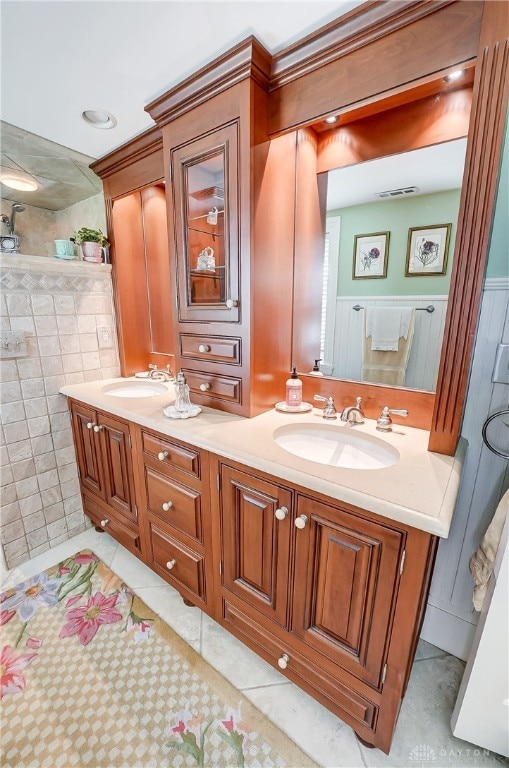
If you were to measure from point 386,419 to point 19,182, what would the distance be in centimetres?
232

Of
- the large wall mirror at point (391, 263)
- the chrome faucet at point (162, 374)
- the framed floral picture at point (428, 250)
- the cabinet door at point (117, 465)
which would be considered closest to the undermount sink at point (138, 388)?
the chrome faucet at point (162, 374)

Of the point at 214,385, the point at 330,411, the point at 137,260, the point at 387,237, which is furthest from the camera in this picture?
the point at 137,260

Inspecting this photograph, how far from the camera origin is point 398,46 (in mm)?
886

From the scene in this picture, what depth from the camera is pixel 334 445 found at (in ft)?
4.03

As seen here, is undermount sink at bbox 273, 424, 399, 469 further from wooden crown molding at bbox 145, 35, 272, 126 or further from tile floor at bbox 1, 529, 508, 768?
wooden crown molding at bbox 145, 35, 272, 126

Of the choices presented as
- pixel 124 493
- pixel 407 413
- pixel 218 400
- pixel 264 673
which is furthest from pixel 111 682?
pixel 407 413

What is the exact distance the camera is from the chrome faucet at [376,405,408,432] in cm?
116

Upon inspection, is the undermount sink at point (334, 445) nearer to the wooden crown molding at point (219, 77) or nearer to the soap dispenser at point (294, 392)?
the soap dispenser at point (294, 392)

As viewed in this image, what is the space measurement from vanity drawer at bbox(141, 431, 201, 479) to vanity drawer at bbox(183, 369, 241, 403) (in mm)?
294

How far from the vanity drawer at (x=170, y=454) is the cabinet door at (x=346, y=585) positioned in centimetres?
47

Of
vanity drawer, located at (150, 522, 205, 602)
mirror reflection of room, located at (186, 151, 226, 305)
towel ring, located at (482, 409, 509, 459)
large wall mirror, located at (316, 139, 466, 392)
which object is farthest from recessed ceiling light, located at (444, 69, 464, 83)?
vanity drawer, located at (150, 522, 205, 602)

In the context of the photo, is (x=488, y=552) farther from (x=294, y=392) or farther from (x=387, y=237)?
(x=387, y=237)

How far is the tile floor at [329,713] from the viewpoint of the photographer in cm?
98

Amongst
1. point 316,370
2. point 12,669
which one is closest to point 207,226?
point 316,370
